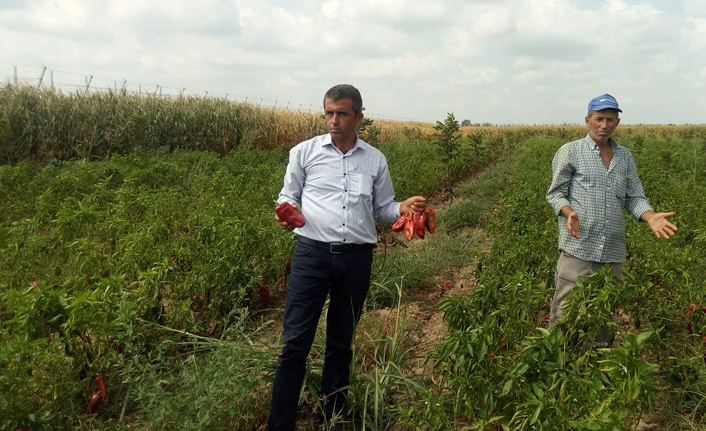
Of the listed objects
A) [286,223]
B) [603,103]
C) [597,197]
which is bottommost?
[286,223]

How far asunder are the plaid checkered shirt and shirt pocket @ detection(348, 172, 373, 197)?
1282 millimetres

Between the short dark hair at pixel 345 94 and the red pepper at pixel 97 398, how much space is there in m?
2.01

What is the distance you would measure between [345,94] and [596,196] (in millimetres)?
1780

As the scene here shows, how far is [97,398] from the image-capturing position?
2797 mm

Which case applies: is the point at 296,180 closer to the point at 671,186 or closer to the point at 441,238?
the point at 441,238

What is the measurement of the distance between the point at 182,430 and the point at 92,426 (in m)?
0.76

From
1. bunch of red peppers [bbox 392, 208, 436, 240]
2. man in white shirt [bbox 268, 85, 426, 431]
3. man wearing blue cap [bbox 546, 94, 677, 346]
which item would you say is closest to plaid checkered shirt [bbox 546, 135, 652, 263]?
man wearing blue cap [bbox 546, 94, 677, 346]

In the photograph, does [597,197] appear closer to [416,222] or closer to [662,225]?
[662,225]

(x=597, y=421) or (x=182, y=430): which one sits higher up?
(x=597, y=421)

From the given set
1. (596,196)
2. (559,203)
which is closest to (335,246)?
(559,203)

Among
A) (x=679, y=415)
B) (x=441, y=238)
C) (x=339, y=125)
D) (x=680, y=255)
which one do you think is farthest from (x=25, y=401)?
(x=441, y=238)

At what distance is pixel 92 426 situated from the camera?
2.72m

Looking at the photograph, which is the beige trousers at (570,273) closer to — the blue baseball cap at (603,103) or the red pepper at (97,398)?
the blue baseball cap at (603,103)

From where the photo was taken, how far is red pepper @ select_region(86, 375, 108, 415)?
278 cm
